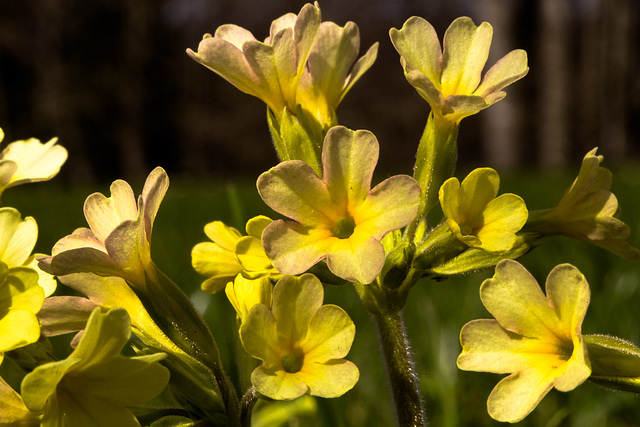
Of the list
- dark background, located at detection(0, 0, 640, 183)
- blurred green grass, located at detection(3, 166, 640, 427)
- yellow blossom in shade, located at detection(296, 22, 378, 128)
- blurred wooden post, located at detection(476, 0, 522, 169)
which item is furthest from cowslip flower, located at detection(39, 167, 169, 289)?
dark background, located at detection(0, 0, 640, 183)

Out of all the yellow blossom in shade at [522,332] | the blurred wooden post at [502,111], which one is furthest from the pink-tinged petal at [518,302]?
the blurred wooden post at [502,111]

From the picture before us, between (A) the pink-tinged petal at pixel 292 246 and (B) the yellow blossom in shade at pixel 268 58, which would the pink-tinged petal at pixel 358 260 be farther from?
(B) the yellow blossom in shade at pixel 268 58

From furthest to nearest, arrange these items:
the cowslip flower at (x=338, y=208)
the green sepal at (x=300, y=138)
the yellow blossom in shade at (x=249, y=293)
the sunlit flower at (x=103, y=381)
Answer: the green sepal at (x=300, y=138)
the yellow blossom in shade at (x=249, y=293)
the cowslip flower at (x=338, y=208)
the sunlit flower at (x=103, y=381)

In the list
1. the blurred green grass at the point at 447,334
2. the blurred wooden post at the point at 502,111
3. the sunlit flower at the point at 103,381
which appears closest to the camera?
the sunlit flower at the point at 103,381

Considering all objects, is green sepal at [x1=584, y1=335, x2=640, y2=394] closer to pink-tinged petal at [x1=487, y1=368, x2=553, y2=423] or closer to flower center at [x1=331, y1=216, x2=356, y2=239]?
pink-tinged petal at [x1=487, y1=368, x2=553, y2=423]

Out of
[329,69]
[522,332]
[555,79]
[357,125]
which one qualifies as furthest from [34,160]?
[357,125]

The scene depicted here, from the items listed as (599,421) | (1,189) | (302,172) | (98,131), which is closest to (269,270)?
(302,172)
